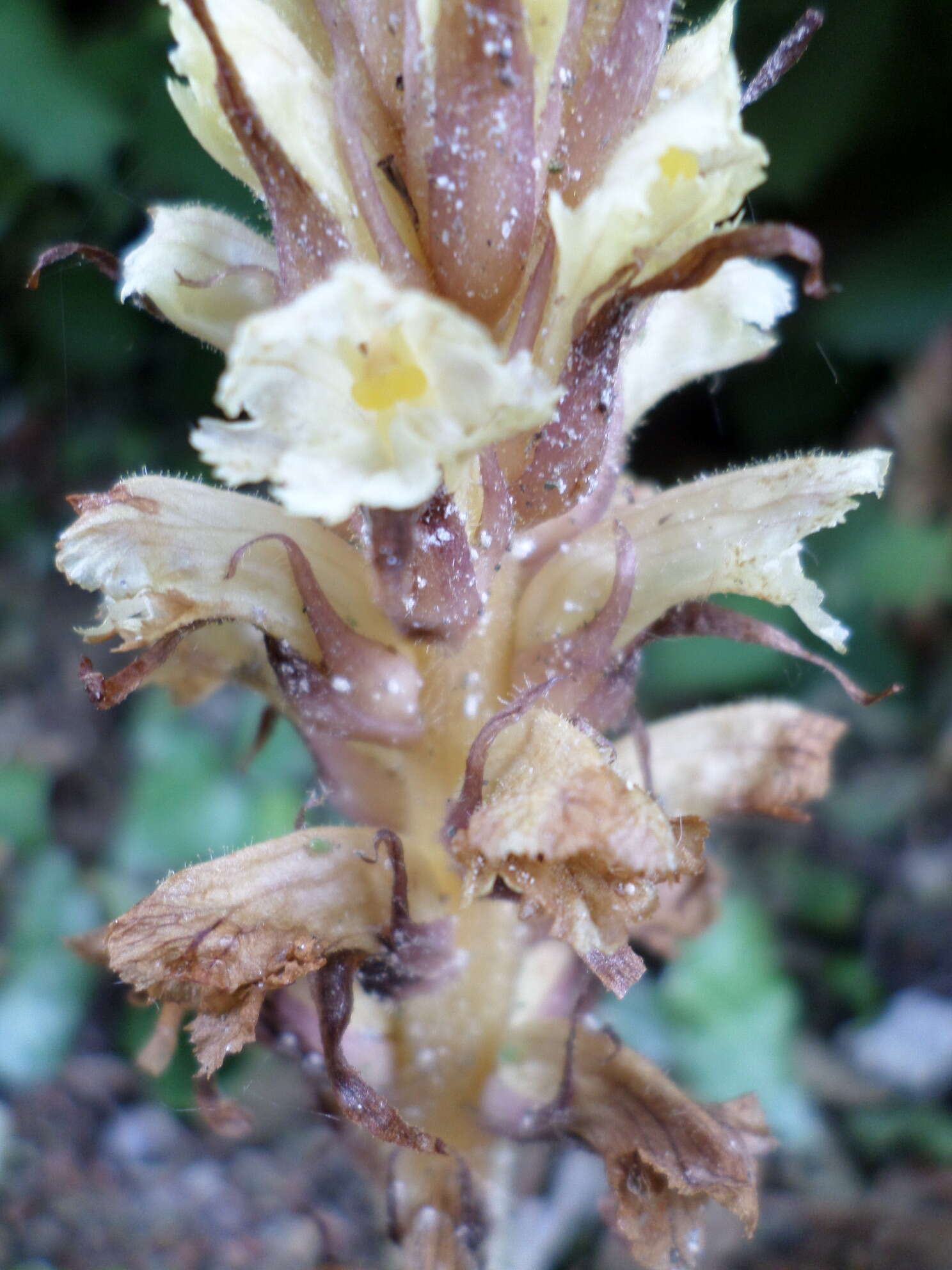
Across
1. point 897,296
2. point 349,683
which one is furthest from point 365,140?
point 897,296

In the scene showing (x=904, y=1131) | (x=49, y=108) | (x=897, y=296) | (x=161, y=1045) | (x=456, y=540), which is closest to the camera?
(x=456, y=540)

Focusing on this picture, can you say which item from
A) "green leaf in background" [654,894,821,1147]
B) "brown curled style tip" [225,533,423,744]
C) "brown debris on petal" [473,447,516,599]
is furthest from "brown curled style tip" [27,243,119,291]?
"green leaf in background" [654,894,821,1147]

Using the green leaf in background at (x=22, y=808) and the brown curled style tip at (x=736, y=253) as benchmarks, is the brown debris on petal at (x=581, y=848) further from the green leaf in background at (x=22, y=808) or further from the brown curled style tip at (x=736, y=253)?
the green leaf in background at (x=22, y=808)

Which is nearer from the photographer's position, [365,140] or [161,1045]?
[365,140]

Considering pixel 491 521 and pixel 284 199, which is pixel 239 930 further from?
pixel 284 199

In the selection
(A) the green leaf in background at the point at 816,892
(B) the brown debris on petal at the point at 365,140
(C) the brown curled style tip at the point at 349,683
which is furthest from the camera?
(A) the green leaf in background at the point at 816,892

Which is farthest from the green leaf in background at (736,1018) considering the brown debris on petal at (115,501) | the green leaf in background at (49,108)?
the green leaf in background at (49,108)

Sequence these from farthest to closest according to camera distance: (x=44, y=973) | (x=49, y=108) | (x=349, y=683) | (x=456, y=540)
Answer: (x=49, y=108) < (x=44, y=973) < (x=349, y=683) < (x=456, y=540)
